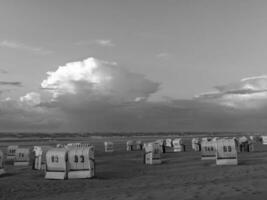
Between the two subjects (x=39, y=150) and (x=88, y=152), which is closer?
(x=88, y=152)

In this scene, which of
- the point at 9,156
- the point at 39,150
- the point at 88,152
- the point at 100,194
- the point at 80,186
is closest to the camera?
the point at 100,194

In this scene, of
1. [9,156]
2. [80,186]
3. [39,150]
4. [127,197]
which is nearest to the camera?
[127,197]

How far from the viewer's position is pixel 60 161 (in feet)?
82.1

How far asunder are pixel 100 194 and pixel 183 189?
4.31 m

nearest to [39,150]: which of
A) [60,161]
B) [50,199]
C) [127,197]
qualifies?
[60,161]

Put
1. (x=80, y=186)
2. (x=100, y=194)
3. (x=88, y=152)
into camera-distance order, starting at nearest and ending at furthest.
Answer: (x=100, y=194) → (x=80, y=186) → (x=88, y=152)

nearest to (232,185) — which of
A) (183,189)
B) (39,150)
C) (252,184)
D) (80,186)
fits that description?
(252,184)

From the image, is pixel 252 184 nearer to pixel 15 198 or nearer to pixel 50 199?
pixel 50 199

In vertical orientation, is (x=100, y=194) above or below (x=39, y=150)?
below

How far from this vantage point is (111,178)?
25875 millimetres

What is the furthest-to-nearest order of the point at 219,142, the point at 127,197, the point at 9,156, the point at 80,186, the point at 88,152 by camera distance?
the point at 9,156 < the point at 219,142 < the point at 88,152 < the point at 80,186 < the point at 127,197

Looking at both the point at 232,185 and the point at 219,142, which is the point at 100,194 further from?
the point at 219,142

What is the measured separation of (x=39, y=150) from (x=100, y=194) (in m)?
16.4

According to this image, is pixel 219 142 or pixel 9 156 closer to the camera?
pixel 219 142
